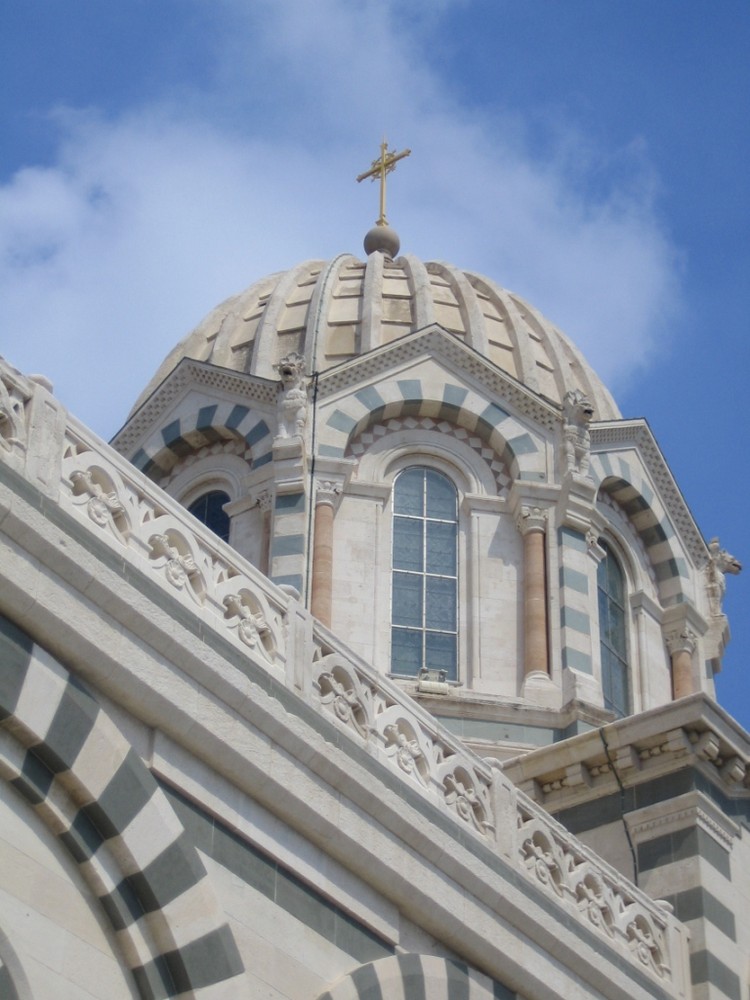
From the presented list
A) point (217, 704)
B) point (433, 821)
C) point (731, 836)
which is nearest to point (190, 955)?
point (217, 704)

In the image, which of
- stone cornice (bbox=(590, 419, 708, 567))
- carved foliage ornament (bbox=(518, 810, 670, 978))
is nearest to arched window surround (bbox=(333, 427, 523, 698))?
stone cornice (bbox=(590, 419, 708, 567))

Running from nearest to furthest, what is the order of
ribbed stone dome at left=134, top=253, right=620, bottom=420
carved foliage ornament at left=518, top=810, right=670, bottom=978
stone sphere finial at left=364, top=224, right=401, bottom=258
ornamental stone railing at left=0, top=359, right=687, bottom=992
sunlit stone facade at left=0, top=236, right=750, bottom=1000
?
sunlit stone facade at left=0, top=236, right=750, bottom=1000, ornamental stone railing at left=0, top=359, right=687, bottom=992, carved foliage ornament at left=518, top=810, right=670, bottom=978, ribbed stone dome at left=134, top=253, right=620, bottom=420, stone sphere finial at left=364, top=224, right=401, bottom=258

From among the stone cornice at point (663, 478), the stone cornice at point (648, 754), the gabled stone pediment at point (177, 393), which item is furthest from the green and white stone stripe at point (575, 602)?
the stone cornice at point (648, 754)

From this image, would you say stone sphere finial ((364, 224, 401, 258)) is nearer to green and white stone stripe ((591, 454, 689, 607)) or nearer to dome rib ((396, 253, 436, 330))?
dome rib ((396, 253, 436, 330))

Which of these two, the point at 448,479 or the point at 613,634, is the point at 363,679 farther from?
the point at 613,634

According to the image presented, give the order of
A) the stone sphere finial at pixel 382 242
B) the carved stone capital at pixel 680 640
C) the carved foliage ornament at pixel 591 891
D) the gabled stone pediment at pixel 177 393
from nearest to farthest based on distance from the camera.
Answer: the carved foliage ornament at pixel 591 891 → the carved stone capital at pixel 680 640 → the gabled stone pediment at pixel 177 393 → the stone sphere finial at pixel 382 242

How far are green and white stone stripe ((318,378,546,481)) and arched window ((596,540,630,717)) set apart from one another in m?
1.72

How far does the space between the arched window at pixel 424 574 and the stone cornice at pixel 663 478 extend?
3.07 m

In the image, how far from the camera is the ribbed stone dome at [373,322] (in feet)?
98.7

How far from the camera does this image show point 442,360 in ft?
97.1

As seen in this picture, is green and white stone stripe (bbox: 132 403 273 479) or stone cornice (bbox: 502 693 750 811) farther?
green and white stone stripe (bbox: 132 403 273 479)

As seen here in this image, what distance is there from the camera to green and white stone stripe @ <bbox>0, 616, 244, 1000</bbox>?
12.2 meters

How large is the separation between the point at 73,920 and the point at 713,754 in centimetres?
954

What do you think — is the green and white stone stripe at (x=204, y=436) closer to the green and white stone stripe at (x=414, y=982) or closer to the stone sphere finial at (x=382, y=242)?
the stone sphere finial at (x=382, y=242)
